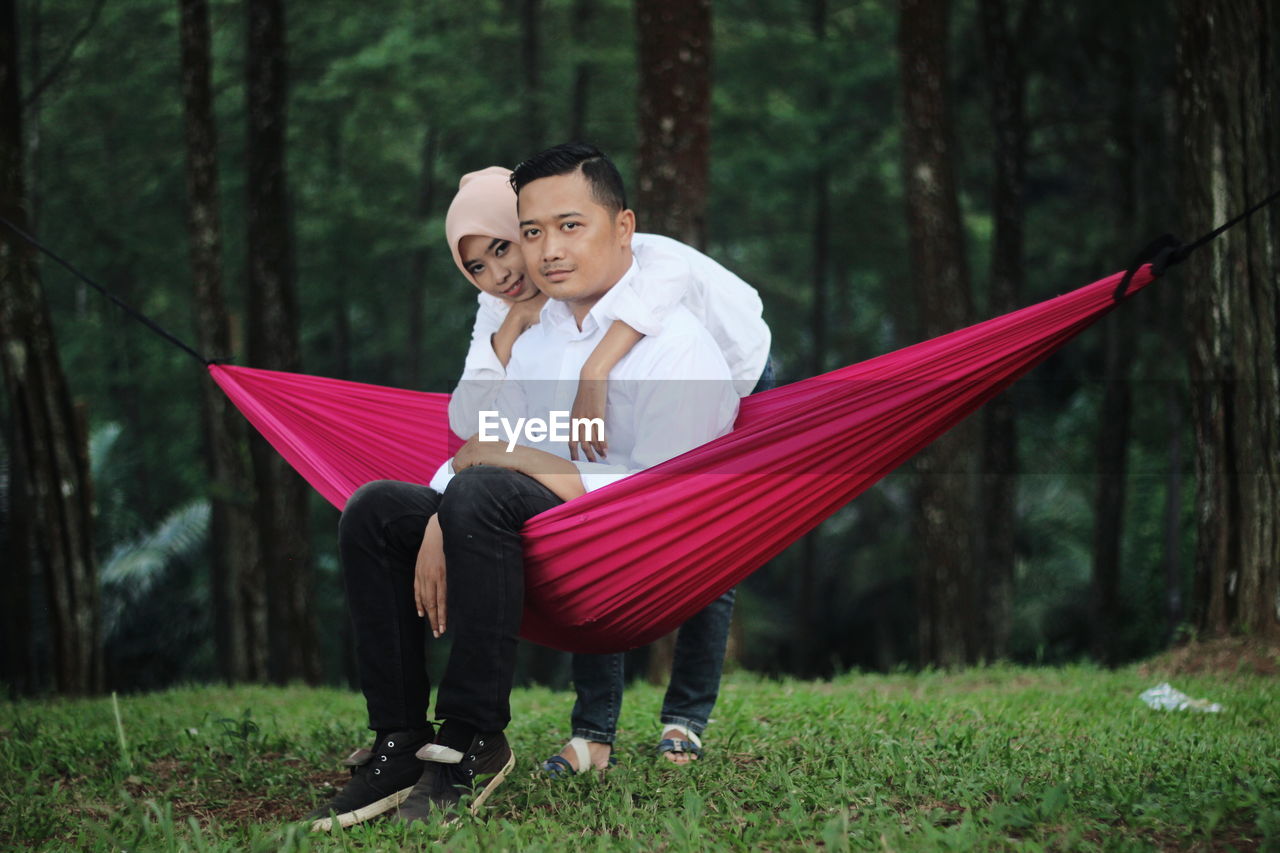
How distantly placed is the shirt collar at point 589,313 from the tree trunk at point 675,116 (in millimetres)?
2207

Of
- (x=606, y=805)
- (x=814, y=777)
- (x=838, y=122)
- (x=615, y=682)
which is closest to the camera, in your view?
(x=606, y=805)

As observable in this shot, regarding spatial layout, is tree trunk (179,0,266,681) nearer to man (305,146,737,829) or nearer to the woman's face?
the woman's face

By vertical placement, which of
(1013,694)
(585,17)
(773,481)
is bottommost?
(1013,694)

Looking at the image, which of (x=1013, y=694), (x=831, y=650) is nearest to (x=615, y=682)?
(x=1013, y=694)

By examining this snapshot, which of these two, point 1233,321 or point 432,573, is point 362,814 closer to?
point 432,573

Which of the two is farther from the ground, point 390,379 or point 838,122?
point 838,122

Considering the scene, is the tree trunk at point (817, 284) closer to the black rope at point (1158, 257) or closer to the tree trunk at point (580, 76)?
the tree trunk at point (580, 76)

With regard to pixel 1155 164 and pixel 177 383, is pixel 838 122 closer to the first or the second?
pixel 1155 164

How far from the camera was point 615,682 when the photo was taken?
2551 millimetres

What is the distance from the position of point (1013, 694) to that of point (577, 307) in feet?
6.70

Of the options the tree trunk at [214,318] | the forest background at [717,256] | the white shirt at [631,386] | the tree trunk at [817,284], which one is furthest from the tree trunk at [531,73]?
the white shirt at [631,386]

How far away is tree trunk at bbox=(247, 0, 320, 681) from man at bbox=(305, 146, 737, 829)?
180 inches

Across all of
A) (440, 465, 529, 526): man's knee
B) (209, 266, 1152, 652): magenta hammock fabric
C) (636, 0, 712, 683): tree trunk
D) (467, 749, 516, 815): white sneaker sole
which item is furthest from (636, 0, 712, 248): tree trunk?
(467, 749, 516, 815): white sneaker sole

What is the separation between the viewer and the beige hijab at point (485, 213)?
2375mm
